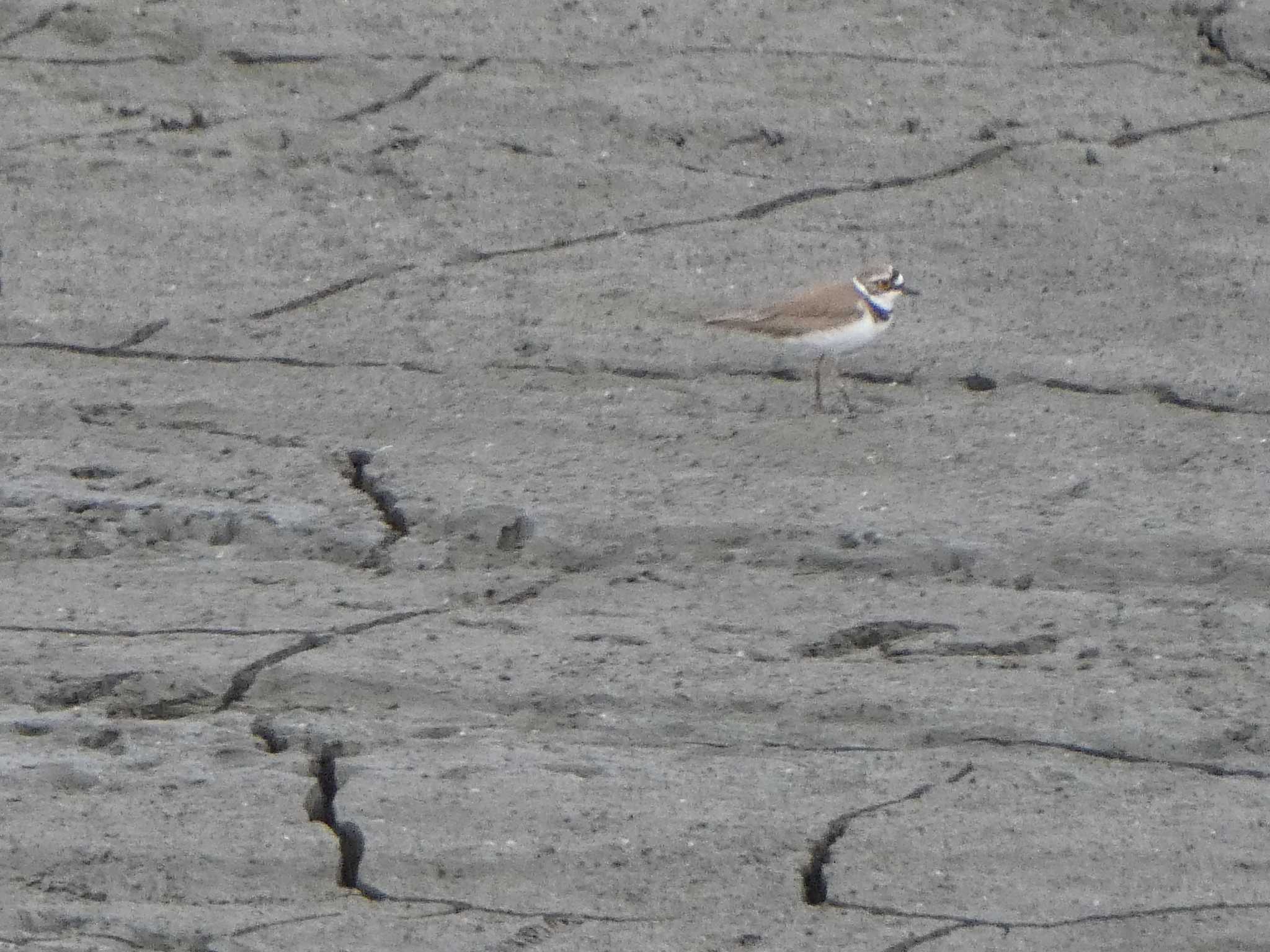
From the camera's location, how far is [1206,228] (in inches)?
248

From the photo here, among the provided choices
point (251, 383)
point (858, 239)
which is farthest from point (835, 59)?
point (251, 383)

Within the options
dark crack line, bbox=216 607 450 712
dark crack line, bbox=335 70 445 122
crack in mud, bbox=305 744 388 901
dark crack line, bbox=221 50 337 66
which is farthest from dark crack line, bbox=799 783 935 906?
dark crack line, bbox=221 50 337 66

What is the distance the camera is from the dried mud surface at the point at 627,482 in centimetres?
367

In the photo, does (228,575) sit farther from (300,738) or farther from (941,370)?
(941,370)

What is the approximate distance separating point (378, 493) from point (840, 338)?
3.88ft

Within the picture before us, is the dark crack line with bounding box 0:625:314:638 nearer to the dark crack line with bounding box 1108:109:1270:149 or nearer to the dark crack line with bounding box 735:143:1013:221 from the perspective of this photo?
the dark crack line with bounding box 735:143:1013:221

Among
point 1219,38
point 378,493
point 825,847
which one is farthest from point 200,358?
point 1219,38

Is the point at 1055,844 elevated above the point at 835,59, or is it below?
below

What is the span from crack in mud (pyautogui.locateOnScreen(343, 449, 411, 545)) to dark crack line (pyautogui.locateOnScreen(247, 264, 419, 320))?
793 millimetres

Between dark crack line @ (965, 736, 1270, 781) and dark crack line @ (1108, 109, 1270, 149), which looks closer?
dark crack line @ (965, 736, 1270, 781)

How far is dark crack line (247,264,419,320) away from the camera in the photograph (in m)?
5.83

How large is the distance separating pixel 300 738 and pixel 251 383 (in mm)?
1669

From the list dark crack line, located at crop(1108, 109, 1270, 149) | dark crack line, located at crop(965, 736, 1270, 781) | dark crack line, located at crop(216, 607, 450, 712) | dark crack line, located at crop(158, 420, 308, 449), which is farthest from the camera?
dark crack line, located at crop(1108, 109, 1270, 149)

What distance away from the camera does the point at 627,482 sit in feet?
16.6
